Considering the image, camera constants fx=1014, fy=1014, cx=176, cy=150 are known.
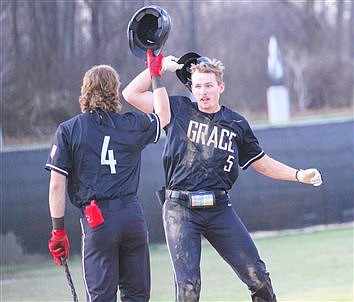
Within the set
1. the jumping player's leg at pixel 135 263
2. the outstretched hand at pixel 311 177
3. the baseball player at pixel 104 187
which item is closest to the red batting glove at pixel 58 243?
the baseball player at pixel 104 187

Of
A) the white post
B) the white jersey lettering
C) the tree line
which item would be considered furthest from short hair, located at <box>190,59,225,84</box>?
the white post

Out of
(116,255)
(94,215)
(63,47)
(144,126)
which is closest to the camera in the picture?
A: (94,215)

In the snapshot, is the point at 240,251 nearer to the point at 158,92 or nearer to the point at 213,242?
the point at 213,242

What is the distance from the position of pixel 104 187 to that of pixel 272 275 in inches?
191

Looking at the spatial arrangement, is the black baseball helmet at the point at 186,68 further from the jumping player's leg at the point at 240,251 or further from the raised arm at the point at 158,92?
the jumping player's leg at the point at 240,251

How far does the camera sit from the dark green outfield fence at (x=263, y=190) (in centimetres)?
1238

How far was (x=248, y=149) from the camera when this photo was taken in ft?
23.2

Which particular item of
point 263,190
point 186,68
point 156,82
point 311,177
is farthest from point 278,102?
point 156,82

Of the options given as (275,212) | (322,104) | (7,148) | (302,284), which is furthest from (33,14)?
(322,104)

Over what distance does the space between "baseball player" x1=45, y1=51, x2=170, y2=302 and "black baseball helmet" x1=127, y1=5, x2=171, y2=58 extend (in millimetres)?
451

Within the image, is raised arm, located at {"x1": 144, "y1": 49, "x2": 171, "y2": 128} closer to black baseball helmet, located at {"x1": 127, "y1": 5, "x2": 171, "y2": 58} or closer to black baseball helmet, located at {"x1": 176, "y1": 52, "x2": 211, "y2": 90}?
black baseball helmet, located at {"x1": 127, "y1": 5, "x2": 171, "y2": 58}

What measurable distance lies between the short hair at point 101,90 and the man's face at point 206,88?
0.56 metres

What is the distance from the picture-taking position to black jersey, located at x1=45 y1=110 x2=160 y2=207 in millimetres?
6434

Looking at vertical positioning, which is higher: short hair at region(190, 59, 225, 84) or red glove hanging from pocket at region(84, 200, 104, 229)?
short hair at region(190, 59, 225, 84)
